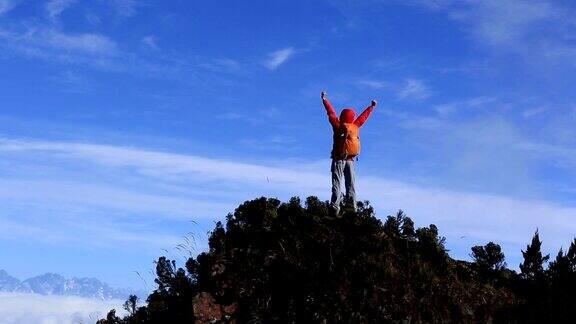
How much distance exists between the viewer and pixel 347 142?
18750 millimetres

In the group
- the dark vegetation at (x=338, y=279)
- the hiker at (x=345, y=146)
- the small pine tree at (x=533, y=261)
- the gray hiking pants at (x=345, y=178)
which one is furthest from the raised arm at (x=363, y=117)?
the small pine tree at (x=533, y=261)

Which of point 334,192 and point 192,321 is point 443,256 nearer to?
point 334,192

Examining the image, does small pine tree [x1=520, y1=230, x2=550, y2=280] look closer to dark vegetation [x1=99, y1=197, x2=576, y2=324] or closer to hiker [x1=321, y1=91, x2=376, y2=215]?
dark vegetation [x1=99, y1=197, x2=576, y2=324]

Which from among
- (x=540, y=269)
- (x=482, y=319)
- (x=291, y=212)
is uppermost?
(x=291, y=212)

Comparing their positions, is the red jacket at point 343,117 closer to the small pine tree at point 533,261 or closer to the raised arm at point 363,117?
the raised arm at point 363,117

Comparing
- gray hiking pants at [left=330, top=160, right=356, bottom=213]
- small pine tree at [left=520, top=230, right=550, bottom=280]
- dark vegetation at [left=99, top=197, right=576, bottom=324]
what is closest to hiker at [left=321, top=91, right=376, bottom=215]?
gray hiking pants at [left=330, top=160, right=356, bottom=213]

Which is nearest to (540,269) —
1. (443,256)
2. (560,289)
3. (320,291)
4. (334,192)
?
(560,289)

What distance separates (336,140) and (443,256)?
456 centimetres

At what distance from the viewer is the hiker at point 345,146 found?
18578mm

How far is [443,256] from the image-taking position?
1650 centimetres

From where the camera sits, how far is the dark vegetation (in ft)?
45.4

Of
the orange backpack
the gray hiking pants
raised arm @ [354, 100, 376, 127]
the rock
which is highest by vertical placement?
raised arm @ [354, 100, 376, 127]

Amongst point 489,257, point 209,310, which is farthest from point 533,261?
point 209,310

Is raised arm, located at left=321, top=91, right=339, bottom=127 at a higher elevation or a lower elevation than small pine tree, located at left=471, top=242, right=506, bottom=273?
higher
